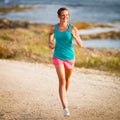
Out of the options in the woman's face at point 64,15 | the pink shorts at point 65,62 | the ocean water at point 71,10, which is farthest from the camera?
the ocean water at point 71,10

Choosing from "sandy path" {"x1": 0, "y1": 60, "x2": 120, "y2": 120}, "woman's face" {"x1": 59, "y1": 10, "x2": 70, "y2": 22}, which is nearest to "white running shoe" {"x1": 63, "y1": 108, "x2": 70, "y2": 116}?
"sandy path" {"x1": 0, "y1": 60, "x2": 120, "y2": 120}

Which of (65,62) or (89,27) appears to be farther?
(89,27)

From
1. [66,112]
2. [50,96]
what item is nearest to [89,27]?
[50,96]

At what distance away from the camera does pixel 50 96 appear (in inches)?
321

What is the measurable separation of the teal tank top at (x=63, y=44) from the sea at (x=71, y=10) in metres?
15.2

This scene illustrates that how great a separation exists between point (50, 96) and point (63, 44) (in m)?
2.32

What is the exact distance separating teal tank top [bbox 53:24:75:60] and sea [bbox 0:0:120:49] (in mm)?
15192

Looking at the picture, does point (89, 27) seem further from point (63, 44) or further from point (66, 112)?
point (63, 44)

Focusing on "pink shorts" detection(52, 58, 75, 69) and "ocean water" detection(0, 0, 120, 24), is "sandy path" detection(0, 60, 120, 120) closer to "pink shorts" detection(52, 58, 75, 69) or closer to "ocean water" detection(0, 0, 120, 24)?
"pink shorts" detection(52, 58, 75, 69)

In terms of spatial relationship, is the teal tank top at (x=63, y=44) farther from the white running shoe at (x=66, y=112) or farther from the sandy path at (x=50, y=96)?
the sandy path at (x=50, y=96)

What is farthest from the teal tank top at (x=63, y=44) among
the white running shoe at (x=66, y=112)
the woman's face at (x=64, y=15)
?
the white running shoe at (x=66, y=112)

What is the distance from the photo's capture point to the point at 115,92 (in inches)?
353

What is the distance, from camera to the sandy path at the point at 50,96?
22.0 ft

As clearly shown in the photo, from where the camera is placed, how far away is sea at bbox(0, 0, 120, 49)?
22531 mm
